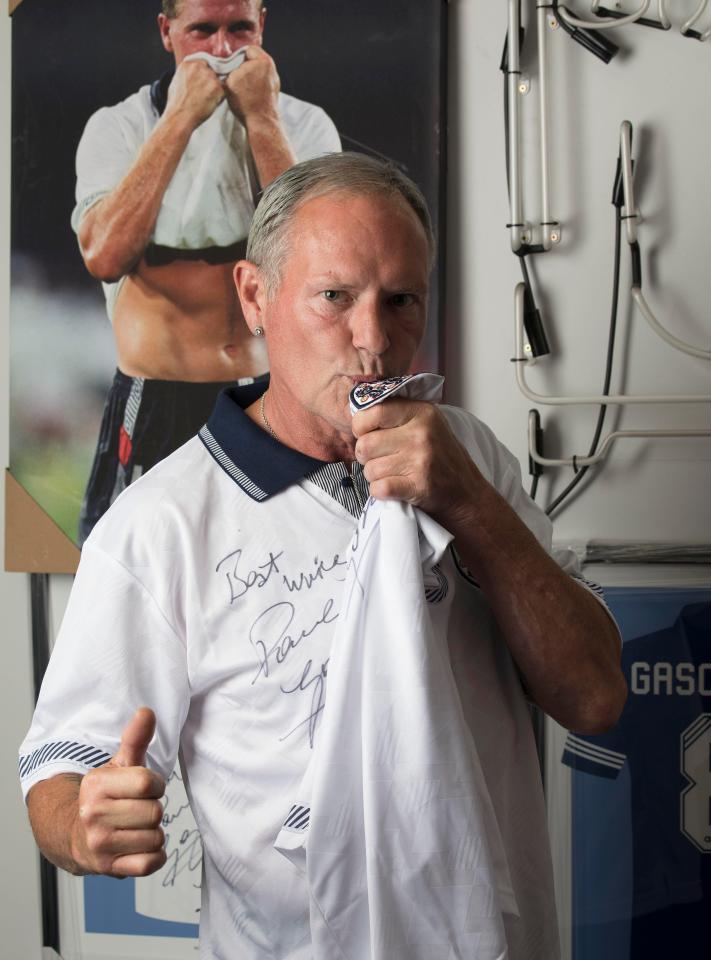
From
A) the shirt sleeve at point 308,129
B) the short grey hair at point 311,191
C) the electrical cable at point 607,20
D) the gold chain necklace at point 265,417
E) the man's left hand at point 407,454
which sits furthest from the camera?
the shirt sleeve at point 308,129

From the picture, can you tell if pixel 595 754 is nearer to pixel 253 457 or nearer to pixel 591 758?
Result: pixel 591 758

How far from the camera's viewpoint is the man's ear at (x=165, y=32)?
5.76 ft

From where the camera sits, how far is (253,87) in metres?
1.73

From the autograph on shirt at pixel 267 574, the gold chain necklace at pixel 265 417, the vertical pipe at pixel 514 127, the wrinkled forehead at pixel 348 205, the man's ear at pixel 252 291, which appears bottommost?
the autograph on shirt at pixel 267 574

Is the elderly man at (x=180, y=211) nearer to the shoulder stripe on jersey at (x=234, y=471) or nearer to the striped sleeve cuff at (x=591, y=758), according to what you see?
the shoulder stripe on jersey at (x=234, y=471)

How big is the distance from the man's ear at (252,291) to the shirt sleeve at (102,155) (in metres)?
0.83

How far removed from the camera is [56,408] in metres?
1.82

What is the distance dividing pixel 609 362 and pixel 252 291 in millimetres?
749

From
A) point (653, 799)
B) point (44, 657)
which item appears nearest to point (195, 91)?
point (44, 657)

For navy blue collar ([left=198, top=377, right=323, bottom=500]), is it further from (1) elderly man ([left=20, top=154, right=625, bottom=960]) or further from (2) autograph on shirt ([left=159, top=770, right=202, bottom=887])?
(2) autograph on shirt ([left=159, top=770, right=202, bottom=887])

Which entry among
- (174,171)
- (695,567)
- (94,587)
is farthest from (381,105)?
(94,587)

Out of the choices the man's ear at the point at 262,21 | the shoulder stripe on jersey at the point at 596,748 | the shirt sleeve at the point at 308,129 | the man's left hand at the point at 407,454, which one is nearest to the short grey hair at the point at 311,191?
the man's left hand at the point at 407,454
